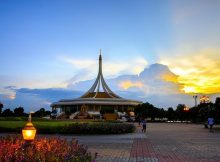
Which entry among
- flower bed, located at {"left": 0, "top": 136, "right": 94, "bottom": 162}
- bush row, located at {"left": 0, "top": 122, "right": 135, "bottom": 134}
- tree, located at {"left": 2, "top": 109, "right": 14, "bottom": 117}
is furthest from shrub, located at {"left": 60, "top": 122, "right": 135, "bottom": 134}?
tree, located at {"left": 2, "top": 109, "right": 14, "bottom": 117}

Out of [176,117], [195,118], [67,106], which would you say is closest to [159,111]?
[176,117]

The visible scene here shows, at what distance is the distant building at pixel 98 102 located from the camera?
120 metres

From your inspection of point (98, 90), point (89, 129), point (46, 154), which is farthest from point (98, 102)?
point (46, 154)

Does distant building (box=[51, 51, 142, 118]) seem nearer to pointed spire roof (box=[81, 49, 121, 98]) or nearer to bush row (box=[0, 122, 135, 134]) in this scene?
pointed spire roof (box=[81, 49, 121, 98])

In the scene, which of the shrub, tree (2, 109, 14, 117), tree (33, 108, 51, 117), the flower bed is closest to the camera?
the flower bed

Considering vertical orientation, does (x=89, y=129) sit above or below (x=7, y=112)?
below

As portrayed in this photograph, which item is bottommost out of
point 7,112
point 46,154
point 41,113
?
point 46,154

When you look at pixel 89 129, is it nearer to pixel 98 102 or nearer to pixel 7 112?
pixel 7 112

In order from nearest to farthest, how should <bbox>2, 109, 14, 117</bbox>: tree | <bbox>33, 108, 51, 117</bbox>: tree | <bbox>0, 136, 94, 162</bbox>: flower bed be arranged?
<bbox>0, 136, 94, 162</bbox>: flower bed
<bbox>2, 109, 14, 117</bbox>: tree
<bbox>33, 108, 51, 117</bbox>: tree

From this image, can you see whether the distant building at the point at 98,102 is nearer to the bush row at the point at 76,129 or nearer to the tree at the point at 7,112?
the tree at the point at 7,112

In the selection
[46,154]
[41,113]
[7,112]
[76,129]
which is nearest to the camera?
[46,154]

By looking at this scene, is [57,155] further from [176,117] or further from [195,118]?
[176,117]

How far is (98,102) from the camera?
119 meters

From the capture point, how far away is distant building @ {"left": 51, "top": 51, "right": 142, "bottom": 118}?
120 metres
